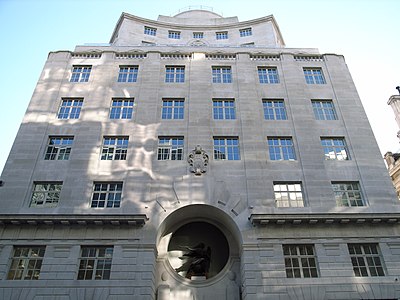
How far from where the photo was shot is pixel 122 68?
28.2 meters

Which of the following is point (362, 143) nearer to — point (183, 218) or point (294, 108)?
point (294, 108)

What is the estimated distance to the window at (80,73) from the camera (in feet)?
89.5

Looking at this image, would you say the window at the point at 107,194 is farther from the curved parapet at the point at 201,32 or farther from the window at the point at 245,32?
the window at the point at 245,32

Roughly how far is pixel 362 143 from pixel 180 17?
3277 centimetres

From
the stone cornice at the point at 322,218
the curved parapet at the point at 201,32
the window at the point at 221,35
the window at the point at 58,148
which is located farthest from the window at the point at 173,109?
the window at the point at 221,35

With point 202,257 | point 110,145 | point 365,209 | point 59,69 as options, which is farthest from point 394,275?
point 59,69

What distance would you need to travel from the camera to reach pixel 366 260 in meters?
18.7

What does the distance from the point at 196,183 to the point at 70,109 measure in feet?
42.3

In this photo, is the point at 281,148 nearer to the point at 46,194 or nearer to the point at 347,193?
the point at 347,193

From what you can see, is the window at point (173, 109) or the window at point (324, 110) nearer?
the window at point (173, 109)

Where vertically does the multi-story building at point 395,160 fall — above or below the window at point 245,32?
below

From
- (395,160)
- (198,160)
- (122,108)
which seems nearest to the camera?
(198,160)

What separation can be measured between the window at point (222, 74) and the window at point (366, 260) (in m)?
16.7

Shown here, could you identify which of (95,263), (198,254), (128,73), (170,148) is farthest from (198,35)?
(95,263)
